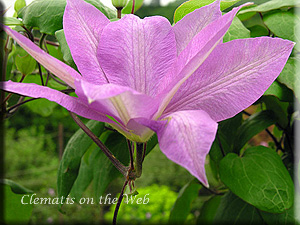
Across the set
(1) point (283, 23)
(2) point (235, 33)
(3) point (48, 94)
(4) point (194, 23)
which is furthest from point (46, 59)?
(1) point (283, 23)

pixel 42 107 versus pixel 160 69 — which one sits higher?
pixel 160 69

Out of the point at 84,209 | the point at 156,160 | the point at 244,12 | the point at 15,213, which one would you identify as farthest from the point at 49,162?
the point at 244,12

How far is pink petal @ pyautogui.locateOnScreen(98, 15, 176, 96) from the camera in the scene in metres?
0.29

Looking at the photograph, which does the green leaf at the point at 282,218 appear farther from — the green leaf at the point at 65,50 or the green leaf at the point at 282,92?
the green leaf at the point at 65,50

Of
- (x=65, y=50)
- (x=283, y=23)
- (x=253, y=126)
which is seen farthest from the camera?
(x=253, y=126)

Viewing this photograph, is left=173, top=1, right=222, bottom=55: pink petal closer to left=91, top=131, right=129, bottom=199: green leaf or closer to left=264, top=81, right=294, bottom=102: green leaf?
left=264, top=81, right=294, bottom=102: green leaf

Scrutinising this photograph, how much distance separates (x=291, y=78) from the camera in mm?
414

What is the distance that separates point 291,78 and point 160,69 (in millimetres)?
213

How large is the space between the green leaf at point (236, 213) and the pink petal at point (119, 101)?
35cm

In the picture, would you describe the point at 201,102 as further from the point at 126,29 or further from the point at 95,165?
the point at 95,165

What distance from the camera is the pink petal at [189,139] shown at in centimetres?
20

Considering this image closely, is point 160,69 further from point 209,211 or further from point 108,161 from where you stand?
point 209,211

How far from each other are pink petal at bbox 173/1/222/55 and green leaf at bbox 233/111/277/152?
303mm

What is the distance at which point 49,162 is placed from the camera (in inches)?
154
